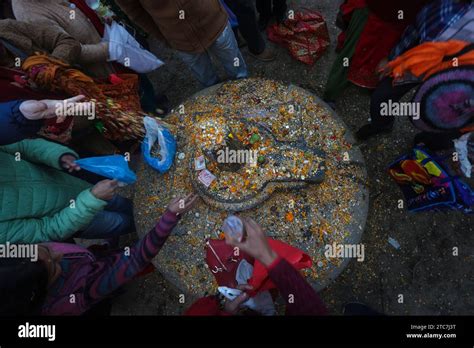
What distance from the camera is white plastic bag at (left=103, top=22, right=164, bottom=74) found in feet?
9.25

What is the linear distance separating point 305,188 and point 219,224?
28.6 inches

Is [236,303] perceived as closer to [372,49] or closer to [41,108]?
[41,108]

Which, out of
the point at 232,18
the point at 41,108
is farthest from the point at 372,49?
the point at 41,108

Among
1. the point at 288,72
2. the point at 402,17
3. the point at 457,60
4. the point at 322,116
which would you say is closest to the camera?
the point at 457,60

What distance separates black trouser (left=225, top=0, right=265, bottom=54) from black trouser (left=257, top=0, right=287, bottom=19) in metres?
0.35

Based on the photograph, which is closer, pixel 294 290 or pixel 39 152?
pixel 294 290

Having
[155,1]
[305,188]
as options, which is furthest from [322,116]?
[155,1]

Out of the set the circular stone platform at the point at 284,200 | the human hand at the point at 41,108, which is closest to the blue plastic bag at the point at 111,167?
the human hand at the point at 41,108

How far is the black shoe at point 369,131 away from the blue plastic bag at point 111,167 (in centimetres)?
207

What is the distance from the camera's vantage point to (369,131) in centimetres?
321

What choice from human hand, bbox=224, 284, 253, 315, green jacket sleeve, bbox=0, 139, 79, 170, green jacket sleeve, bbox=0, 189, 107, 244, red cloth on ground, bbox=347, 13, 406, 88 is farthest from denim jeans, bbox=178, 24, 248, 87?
human hand, bbox=224, 284, 253, 315

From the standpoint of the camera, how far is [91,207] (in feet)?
7.29

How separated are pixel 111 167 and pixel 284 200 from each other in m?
1.29

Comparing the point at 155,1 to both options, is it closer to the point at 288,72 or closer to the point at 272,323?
the point at 288,72
